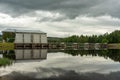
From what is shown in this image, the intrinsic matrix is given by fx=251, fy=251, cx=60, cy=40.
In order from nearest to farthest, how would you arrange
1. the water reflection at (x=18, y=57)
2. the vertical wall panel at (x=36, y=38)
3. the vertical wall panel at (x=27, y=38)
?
the water reflection at (x=18, y=57), the vertical wall panel at (x=27, y=38), the vertical wall panel at (x=36, y=38)

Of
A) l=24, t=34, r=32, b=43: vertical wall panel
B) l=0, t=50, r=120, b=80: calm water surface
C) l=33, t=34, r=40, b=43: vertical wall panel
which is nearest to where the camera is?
l=0, t=50, r=120, b=80: calm water surface

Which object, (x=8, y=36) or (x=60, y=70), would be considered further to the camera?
(x=8, y=36)

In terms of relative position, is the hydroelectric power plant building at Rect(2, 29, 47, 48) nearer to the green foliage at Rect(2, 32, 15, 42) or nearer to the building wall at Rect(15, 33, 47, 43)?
the building wall at Rect(15, 33, 47, 43)

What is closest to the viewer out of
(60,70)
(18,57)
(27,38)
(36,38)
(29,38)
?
(60,70)

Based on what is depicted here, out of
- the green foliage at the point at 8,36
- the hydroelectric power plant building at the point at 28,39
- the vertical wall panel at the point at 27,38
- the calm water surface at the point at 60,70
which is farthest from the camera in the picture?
the green foliage at the point at 8,36

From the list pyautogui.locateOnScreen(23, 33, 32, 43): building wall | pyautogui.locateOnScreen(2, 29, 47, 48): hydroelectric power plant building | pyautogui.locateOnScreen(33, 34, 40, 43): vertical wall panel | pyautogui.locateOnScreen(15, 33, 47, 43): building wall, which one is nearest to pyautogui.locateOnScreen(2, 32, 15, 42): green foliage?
pyautogui.locateOnScreen(2, 29, 47, 48): hydroelectric power plant building

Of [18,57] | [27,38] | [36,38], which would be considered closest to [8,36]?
[27,38]

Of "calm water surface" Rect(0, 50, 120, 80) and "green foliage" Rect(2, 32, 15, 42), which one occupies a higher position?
"green foliage" Rect(2, 32, 15, 42)

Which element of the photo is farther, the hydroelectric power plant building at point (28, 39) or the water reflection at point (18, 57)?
the hydroelectric power plant building at point (28, 39)

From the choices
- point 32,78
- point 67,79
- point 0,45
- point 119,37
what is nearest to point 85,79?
point 67,79

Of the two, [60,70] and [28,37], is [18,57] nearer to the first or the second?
[60,70]

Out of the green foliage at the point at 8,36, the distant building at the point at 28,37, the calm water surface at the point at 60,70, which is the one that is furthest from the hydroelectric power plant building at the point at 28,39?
the calm water surface at the point at 60,70

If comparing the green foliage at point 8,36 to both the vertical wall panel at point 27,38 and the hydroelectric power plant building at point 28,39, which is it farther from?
the vertical wall panel at point 27,38

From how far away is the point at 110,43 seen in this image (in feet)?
583
